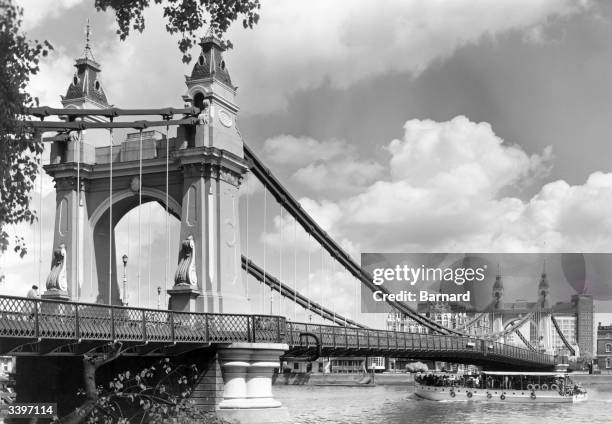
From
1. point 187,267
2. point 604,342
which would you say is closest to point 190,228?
point 187,267

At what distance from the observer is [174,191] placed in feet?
129

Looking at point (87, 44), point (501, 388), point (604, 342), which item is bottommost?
point (604, 342)

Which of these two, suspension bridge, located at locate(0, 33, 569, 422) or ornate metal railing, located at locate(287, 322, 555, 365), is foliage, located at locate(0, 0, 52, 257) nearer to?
suspension bridge, located at locate(0, 33, 569, 422)

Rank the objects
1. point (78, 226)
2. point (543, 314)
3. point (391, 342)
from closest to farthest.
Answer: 1. point (78, 226)
2. point (391, 342)
3. point (543, 314)

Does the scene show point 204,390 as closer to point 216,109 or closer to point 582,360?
point 216,109

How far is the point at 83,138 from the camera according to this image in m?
40.4

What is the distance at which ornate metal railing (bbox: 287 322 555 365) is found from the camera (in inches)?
1661

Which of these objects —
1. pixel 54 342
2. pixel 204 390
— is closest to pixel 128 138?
pixel 204 390

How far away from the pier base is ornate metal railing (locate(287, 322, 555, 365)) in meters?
6.08

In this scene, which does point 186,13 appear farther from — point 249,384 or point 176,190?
point 176,190

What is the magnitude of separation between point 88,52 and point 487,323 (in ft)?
422

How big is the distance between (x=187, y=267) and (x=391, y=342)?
66.9ft

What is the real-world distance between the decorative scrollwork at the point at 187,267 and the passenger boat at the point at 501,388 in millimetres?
41328

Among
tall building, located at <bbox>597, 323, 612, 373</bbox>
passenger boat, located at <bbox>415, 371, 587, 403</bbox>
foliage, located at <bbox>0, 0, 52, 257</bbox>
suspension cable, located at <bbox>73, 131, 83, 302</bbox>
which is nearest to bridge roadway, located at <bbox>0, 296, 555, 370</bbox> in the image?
suspension cable, located at <bbox>73, 131, 83, 302</bbox>
